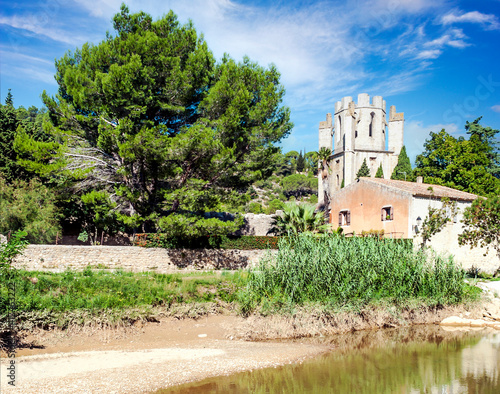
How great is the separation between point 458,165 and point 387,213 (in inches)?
581

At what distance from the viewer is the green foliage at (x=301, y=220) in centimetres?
2134

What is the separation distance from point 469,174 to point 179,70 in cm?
2696

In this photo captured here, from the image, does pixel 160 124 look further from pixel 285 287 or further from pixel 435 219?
pixel 435 219

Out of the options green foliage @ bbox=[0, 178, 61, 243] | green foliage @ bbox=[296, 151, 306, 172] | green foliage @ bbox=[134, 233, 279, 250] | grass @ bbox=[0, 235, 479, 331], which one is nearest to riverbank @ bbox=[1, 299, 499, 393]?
grass @ bbox=[0, 235, 479, 331]

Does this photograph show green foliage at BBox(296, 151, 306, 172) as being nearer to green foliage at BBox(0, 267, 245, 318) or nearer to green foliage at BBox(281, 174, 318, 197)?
green foliage at BBox(281, 174, 318, 197)

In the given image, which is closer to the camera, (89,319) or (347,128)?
(89,319)

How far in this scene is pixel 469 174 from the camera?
34.3m

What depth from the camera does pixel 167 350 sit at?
10.9 metres

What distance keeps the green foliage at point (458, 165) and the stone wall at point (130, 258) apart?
22.8 metres

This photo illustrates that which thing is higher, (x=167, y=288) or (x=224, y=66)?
(x=224, y=66)

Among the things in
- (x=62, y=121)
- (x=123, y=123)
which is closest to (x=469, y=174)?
(x=123, y=123)

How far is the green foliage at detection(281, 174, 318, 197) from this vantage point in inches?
3051

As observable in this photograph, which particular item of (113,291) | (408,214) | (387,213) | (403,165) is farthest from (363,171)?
(113,291)

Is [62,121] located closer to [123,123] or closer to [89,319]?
[123,123]
